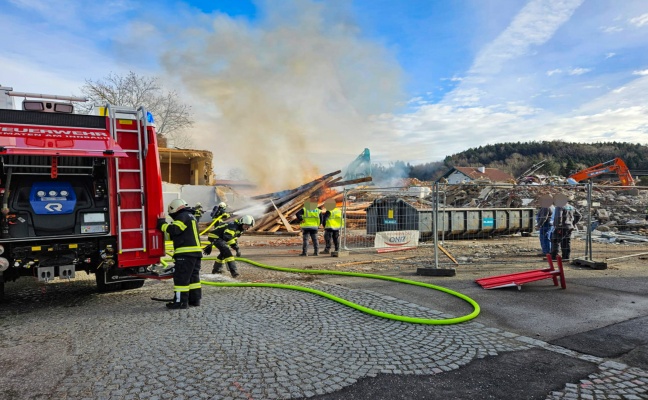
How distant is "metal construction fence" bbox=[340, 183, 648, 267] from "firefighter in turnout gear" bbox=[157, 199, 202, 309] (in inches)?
191

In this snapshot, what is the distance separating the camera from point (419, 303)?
5.89m

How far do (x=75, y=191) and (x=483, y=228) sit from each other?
13286 mm

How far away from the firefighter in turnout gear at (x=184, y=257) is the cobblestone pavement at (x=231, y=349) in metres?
0.22

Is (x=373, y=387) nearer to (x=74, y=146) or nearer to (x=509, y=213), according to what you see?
(x=74, y=146)

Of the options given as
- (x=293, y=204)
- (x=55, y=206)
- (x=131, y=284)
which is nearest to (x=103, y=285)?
(x=131, y=284)

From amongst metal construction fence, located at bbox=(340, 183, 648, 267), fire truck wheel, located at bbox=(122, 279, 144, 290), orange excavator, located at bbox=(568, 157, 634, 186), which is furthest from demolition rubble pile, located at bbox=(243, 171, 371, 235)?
orange excavator, located at bbox=(568, 157, 634, 186)

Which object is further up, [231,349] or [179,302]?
[179,302]

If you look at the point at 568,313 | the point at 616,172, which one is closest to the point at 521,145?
the point at 616,172

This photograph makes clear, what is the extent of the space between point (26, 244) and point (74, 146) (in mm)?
1371

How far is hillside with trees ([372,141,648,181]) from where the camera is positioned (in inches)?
2472

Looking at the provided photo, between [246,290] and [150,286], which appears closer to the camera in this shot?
[246,290]

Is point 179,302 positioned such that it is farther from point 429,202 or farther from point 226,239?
point 429,202

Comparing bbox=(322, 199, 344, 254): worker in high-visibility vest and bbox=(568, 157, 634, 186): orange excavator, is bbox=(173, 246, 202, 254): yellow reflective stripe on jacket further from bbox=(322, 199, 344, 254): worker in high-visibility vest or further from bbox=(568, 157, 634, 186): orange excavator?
bbox=(568, 157, 634, 186): orange excavator

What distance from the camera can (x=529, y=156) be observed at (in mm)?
75625
